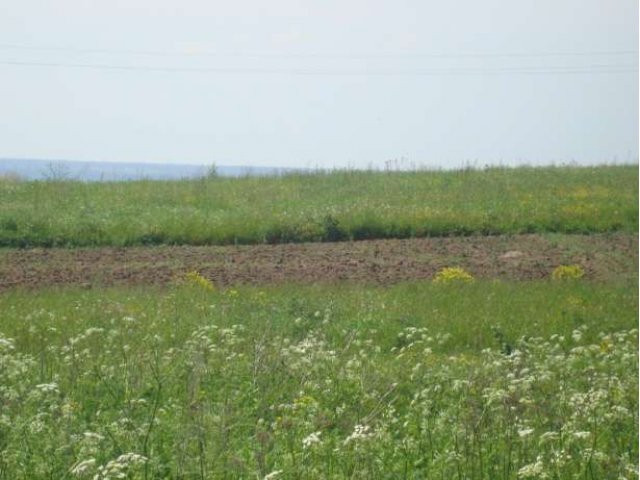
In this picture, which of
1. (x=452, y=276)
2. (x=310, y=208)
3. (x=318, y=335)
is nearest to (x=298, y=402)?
(x=318, y=335)

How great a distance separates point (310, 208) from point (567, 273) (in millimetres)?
9020

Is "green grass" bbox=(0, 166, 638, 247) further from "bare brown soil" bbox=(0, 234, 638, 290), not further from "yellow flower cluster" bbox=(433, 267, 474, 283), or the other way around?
"yellow flower cluster" bbox=(433, 267, 474, 283)

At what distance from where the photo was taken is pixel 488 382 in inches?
295

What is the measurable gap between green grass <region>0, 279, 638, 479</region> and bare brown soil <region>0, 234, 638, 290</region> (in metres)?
4.41

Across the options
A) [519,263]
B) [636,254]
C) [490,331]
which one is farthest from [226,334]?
[636,254]

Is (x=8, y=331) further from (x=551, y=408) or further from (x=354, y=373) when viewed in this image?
(x=551, y=408)

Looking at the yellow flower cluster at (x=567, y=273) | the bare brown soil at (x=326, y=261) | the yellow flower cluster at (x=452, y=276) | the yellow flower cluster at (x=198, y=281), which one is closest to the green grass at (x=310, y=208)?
the bare brown soil at (x=326, y=261)

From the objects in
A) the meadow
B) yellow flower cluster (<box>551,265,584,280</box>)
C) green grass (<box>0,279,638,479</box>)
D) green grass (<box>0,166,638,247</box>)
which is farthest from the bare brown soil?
green grass (<box>0,279,638,479</box>)

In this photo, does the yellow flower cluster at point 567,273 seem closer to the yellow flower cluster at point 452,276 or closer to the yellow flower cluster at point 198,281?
the yellow flower cluster at point 452,276

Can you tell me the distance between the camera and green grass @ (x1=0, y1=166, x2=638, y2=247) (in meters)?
21.9

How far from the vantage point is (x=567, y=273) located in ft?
54.8

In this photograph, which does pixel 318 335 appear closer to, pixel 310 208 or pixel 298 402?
pixel 298 402

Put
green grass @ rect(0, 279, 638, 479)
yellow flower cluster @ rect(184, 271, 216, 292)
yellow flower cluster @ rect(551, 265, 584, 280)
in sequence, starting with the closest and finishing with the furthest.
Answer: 1. green grass @ rect(0, 279, 638, 479)
2. yellow flower cluster @ rect(184, 271, 216, 292)
3. yellow flower cluster @ rect(551, 265, 584, 280)

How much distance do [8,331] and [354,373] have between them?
13.7 feet
